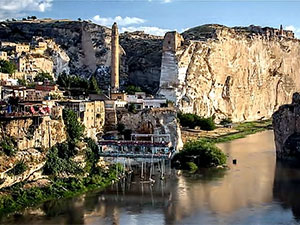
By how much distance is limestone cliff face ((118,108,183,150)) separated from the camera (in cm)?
2483

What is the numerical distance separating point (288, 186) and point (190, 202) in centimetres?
444

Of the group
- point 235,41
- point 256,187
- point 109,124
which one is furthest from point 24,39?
point 256,187

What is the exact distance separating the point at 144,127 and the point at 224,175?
4308 millimetres

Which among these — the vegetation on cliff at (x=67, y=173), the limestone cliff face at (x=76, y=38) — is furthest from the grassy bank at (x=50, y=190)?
the limestone cliff face at (x=76, y=38)

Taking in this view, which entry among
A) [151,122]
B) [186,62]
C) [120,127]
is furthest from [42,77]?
[186,62]

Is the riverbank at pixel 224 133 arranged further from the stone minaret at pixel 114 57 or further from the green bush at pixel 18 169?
the green bush at pixel 18 169

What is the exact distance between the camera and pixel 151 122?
24.9m

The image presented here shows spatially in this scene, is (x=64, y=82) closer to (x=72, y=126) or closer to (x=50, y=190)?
(x=72, y=126)

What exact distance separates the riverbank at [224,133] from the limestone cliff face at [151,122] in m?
3.93

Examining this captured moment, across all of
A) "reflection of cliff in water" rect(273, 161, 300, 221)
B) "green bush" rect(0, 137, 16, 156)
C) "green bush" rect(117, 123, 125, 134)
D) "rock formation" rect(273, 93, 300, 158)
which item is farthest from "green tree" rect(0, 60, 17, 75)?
"reflection of cliff in water" rect(273, 161, 300, 221)

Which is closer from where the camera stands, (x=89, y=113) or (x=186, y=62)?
(x=89, y=113)

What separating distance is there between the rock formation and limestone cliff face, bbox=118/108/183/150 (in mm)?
5257

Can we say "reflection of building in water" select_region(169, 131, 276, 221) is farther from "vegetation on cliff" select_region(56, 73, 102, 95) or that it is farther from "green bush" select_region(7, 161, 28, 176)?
"vegetation on cliff" select_region(56, 73, 102, 95)

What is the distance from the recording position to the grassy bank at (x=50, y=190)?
55.3 ft
